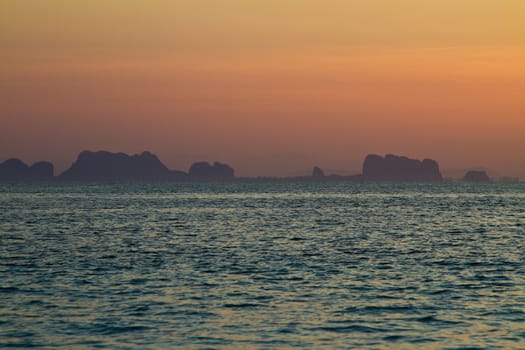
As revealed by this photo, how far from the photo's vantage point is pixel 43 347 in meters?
21.5

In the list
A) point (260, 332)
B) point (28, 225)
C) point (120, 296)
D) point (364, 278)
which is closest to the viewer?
point (260, 332)

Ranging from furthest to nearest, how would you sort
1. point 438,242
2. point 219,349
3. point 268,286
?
1. point 438,242
2. point 268,286
3. point 219,349

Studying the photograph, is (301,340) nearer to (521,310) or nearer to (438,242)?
(521,310)

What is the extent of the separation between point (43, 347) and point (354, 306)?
11.8 metres

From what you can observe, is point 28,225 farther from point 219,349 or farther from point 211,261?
point 219,349

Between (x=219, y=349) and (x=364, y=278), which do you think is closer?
(x=219, y=349)

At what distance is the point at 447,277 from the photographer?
35.3 meters

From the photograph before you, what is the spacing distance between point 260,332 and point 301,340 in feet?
5.34

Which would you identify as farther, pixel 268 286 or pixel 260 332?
pixel 268 286

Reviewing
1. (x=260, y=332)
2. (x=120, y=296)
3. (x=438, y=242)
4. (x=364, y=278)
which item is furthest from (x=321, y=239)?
(x=260, y=332)

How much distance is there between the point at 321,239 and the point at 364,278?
2269 centimetres

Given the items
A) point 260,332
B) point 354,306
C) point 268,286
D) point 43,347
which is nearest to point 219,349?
point 260,332

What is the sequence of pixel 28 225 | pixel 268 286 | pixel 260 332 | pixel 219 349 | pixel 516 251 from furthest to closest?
pixel 28 225, pixel 516 251, pixel 268 286, pixel 260 332, pixel 219 349

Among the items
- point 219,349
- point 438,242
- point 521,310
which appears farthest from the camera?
point 438,242
